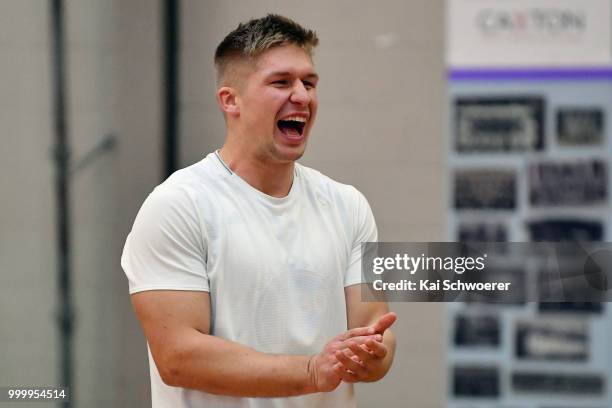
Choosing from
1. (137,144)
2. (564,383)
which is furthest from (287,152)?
(564,383)

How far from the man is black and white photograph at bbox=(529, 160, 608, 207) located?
0.81 m

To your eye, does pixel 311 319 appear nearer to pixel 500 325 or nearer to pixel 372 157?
pixel 372 157

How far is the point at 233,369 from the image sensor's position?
161 cm

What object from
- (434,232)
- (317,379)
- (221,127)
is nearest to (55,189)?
(221,127)

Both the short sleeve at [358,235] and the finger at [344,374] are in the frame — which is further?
the short sleeve at [358,235]

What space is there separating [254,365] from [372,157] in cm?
97

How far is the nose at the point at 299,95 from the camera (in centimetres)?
173

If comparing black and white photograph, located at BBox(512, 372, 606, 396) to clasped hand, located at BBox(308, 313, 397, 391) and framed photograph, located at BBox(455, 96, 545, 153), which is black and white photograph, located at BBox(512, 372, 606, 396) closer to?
framed photograph, located at BBox(455, 96, 545, 153)

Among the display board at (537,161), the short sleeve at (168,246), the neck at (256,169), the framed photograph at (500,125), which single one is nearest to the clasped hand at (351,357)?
the short sleeve at (168,246)

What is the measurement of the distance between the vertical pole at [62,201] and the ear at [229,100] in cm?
92

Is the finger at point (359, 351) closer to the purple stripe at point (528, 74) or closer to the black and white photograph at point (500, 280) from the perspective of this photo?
the black and white photograph at point (500, 280)

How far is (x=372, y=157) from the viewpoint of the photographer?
2434 mm

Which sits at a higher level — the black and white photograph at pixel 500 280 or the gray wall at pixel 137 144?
the gray wall at pixel 137 144

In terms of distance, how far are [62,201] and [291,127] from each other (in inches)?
42.4
